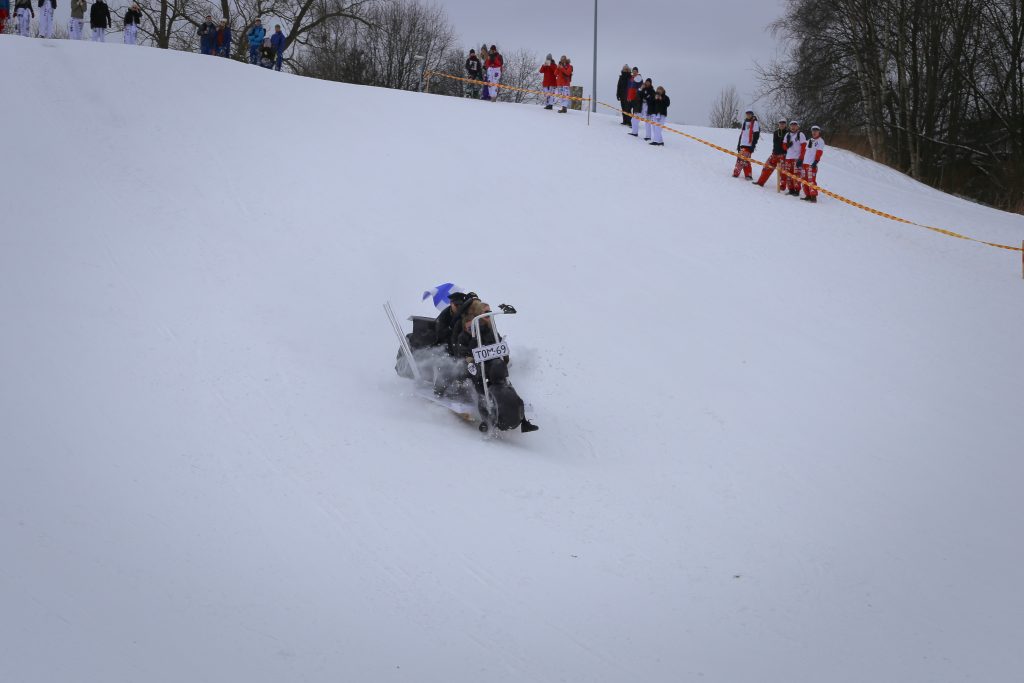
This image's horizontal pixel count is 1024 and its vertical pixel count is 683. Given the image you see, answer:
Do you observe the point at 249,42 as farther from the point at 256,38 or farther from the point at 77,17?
the point at 77,17

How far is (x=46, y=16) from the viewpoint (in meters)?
20.9

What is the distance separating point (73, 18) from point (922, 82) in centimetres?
3036

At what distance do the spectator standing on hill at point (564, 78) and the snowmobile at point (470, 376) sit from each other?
52.7 feet

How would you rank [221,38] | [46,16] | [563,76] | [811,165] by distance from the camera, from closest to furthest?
[811,165] < [46,16] < [221,38] < [563,76]

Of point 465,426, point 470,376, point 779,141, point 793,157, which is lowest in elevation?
point 465,426

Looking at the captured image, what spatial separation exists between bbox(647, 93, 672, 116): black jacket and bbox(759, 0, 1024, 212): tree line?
14.2 meters

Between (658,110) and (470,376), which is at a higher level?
(658,110)

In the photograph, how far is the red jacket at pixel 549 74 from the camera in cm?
2392

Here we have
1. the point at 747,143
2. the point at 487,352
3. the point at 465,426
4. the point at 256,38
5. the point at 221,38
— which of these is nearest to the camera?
the point at 487,352

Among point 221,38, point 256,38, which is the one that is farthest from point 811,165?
point 221,38

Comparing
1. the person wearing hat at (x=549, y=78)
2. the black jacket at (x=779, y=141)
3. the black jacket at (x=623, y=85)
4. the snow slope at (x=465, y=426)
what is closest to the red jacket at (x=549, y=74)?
the person wearing hat at (x=549, y=78)

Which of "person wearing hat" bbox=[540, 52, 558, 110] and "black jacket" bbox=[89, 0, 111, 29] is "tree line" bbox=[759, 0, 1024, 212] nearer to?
"person wearing hat" bbox=[540, 52, 558, 110]

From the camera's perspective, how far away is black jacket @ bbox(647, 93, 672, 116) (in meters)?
21.0

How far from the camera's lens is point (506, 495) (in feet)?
24.2
